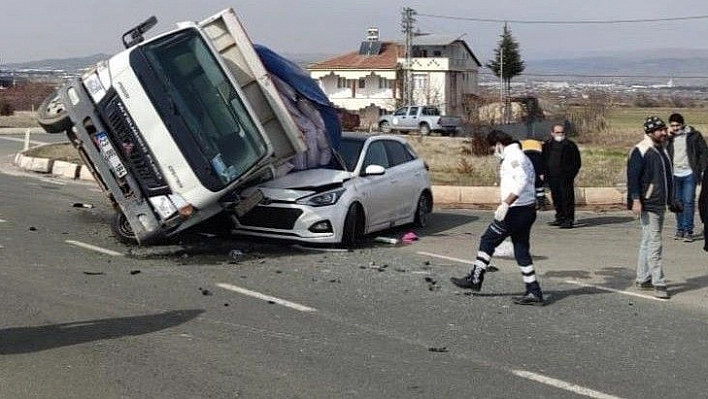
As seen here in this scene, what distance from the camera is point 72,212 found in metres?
14.1

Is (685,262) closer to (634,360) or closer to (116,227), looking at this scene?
(634,360)

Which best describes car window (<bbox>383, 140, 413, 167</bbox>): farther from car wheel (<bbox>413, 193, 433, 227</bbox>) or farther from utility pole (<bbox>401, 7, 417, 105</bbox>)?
utility pole (<bbox>401, 7, 417, 105</bbox>)

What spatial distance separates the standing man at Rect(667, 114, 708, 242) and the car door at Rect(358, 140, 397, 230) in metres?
4.12

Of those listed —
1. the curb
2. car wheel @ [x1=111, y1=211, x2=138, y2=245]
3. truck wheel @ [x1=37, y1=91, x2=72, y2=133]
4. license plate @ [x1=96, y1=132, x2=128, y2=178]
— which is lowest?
the curb

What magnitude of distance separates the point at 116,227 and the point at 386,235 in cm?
385

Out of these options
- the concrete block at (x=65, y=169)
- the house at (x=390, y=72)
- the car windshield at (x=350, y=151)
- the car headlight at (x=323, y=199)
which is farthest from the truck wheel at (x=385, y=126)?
the car headlight at (x=323, y=199)

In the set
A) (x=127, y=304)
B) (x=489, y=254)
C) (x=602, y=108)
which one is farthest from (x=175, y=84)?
(x=602, y=108)

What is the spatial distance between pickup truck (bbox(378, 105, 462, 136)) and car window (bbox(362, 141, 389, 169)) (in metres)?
36.0

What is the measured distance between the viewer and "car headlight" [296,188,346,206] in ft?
36.4

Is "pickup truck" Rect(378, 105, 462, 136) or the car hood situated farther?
"pickup truck" Rect(378, 105, 462, 136)

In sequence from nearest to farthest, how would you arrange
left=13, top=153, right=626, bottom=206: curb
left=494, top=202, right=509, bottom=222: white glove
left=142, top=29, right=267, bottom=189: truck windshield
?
left=494, top=202, right=509, bottom=222: white glove < left=142, top=29, right=267, bottom=189: truck windshield < left=13, top=153, right=626, bottom=206: curb

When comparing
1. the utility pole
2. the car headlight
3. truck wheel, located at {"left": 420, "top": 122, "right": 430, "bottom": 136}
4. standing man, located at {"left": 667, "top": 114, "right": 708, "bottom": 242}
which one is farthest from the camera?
the utility pole

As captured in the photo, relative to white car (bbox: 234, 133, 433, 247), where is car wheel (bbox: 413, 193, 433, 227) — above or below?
below

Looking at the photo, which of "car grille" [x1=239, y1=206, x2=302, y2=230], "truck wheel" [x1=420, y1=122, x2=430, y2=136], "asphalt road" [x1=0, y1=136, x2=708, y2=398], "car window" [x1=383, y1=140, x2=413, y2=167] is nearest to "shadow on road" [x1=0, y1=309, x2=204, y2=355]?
"asphalt road" [x1=0, y1=136, x2=708, y2=398]
